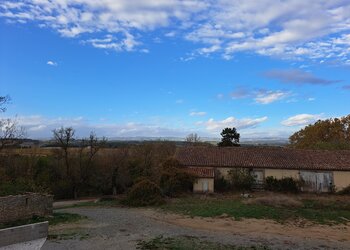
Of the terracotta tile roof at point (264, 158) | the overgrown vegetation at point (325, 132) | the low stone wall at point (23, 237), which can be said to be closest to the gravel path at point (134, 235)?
the low stone wall at point (23, 237)

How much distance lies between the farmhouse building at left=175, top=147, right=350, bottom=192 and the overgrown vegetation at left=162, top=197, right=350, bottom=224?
20.1 feet

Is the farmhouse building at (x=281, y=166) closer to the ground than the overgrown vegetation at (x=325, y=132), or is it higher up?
closer to the ground

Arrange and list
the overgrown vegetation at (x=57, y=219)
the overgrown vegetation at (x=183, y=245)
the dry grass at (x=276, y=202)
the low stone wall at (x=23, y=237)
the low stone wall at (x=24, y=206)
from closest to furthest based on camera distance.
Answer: the low stone wall at (x=23, y=237)
the overgrown vegetation at (x=183, y=245)
the low stone wall at (x=24, y=206)
the overgrown vegetation at (x=57, y=219)
the dry grass at (x=276, y=202)

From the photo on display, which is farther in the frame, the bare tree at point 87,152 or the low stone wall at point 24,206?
the bare tree at point 87,152

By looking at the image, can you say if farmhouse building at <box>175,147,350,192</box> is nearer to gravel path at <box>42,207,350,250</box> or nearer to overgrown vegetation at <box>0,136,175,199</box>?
overgrown vegetation at <box>0,136,175,199</box>

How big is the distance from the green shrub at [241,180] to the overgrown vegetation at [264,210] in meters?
5.57

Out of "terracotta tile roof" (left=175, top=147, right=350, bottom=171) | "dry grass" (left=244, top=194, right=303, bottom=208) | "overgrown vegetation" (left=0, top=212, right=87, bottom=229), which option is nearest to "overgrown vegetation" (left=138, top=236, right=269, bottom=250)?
"overgrown vegetation" (left=0, top=212, right=87, bottom=229)

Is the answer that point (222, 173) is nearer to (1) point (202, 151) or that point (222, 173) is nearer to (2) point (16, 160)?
(1) point (202, 151)

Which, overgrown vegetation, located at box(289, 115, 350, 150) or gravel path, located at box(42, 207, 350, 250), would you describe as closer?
gravel path, located at box(42, 207, 350, 250)

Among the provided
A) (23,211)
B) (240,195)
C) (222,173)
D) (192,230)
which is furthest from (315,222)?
(23,211)

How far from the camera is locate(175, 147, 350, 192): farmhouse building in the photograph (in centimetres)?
3647

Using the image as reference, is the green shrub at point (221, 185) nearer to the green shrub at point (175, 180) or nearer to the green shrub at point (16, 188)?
the green shrub at point (175, 180)

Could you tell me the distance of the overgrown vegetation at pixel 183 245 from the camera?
52.7 feet

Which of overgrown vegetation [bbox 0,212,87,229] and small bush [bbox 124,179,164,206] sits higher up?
small bush [bbox 124,179,164,206]
